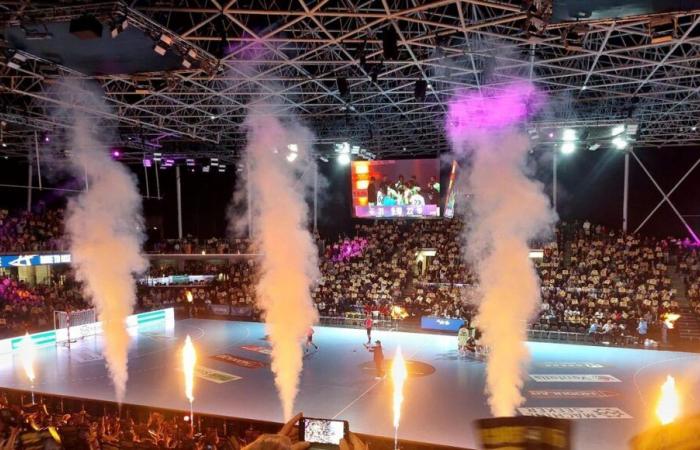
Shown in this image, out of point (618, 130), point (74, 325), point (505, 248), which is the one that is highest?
point (618, 130)

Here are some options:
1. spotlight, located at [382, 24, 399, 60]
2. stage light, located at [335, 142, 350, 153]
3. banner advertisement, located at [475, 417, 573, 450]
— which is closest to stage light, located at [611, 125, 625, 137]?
stage light, located at [335, 142, 350, 153]

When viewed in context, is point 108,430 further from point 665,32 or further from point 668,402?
point 665,32

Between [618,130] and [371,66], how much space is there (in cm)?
1262

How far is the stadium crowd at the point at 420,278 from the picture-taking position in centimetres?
2366

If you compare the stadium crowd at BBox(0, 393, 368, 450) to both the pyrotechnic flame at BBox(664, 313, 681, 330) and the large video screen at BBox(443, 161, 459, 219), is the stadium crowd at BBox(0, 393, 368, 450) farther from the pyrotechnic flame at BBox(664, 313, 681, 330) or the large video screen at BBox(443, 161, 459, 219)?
the large video screen at BBox(443, 161, 459, 219)

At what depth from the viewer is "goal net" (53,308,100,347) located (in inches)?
880

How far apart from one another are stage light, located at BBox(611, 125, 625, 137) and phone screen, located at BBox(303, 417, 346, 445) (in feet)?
63.5

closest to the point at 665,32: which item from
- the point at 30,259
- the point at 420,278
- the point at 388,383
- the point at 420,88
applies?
the point at 420,88

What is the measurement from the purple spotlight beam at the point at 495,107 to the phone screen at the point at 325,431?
49.5ft

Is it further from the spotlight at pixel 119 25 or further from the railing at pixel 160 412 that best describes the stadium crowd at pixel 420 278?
the spotlight at pixel 119 25

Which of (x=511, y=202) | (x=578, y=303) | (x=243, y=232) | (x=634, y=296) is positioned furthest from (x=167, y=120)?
(x=634, y=296)

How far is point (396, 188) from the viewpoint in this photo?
29.3 metres

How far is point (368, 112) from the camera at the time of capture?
22.3m

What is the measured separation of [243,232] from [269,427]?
1147 inches
